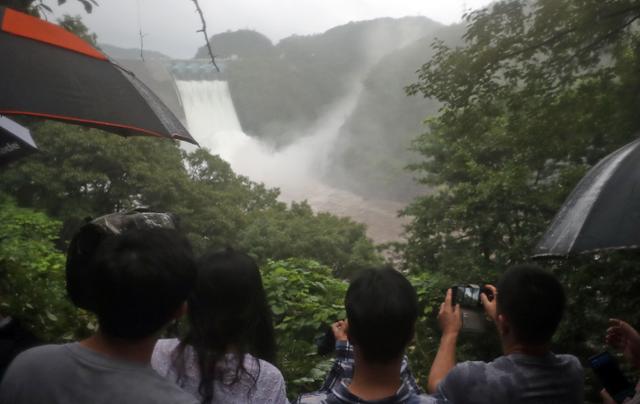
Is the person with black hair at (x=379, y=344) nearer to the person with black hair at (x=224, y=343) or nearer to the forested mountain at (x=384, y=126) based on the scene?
the person with black hair at (x=224, y=343)

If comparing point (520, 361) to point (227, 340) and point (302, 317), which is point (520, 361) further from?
point (302, 317)

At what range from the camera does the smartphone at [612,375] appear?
1812 mm

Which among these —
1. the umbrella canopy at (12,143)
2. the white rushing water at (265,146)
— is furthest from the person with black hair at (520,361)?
the white rushing water at (265,146)

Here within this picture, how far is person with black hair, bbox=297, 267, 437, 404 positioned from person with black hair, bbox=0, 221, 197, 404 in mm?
443

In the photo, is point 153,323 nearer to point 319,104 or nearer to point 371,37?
point 319,104

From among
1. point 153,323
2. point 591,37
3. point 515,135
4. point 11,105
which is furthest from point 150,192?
point 153,323

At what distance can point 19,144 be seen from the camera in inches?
146

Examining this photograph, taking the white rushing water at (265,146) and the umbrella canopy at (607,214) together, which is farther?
the white rushing water at (265,146)

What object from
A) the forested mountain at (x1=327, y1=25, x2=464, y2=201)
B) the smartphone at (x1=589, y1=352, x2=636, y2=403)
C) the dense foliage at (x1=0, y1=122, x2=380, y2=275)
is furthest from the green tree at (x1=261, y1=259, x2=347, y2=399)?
the forested mountain at (x1=327, y1=25, x2=464, y2=201)

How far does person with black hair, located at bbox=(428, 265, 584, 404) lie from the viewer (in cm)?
168

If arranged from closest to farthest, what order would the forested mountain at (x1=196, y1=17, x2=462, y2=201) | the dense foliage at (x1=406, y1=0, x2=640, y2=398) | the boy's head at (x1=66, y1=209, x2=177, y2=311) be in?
the boy's head at (x1=66, y1=209, x2=177, y2=311) < the dense foliage at (x1=406, y1=0, x2=640, y2=398) < the forested mountain at (x1=196, y1=17, x2=462, y2=201)

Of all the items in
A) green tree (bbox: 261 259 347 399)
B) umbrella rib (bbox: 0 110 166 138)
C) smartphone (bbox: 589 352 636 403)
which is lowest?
green tree (bbox: 261 259 347 399)

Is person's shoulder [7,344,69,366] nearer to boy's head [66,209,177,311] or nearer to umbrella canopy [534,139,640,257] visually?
boy's head [66,209,177,311]

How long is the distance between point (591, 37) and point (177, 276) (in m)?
5.37
